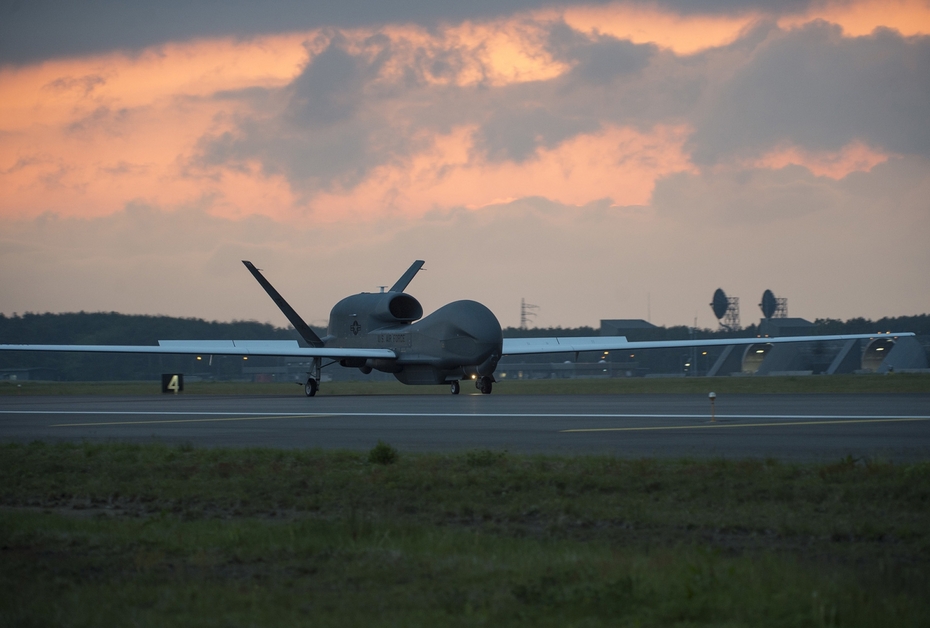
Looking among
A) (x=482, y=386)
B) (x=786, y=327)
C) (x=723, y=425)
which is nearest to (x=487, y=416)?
(x=723, y=425)

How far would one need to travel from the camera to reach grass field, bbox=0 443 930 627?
566 cm

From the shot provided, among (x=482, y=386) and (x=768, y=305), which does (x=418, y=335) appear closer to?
(x=482, y=386)

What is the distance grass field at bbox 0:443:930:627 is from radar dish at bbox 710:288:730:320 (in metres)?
123

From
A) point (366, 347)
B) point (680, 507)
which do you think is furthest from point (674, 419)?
point (366, 347)

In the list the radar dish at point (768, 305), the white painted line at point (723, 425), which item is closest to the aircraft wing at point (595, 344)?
the white painted line at point (723, 425)

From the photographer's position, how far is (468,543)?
778cm

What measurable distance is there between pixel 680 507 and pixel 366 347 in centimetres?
3714

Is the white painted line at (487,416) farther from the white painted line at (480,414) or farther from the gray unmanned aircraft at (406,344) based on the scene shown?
the gray unmanned aircraft at (406,344)

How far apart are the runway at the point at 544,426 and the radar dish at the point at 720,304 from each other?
10324 cm

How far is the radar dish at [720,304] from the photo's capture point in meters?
132

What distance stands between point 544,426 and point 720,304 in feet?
381

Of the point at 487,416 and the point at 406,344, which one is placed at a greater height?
the point at 406,344

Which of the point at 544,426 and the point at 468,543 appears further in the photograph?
the point at 544,426

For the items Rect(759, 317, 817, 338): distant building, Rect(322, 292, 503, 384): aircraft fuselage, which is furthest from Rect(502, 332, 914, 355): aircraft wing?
Rect(759, 317, 817, 338): distant building
